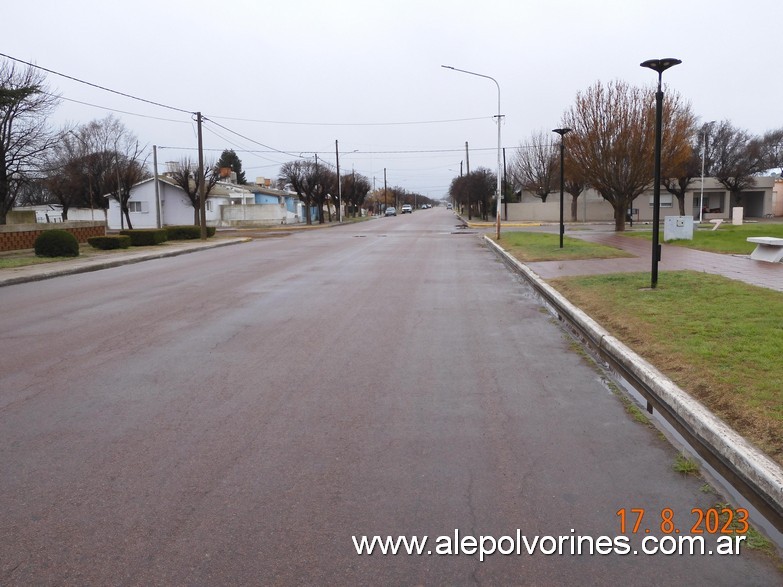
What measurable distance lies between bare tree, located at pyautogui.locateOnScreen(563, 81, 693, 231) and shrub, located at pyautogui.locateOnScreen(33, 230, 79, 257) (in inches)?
1019

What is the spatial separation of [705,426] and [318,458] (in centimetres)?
294

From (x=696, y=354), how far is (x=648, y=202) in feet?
191

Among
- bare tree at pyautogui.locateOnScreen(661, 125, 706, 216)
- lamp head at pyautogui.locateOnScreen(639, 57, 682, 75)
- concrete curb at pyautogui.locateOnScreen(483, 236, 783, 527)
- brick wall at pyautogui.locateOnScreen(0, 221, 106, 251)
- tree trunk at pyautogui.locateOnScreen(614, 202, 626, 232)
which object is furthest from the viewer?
bare tree at pyautogui.locateOnScreen(661, 125, 706, 216)

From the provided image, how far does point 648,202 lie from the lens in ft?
200

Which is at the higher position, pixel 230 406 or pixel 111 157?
pixel 111 157

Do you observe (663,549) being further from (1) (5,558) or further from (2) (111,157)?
(2) (111,157)

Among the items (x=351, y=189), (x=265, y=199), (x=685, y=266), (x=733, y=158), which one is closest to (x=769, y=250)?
(x=685, y=266)

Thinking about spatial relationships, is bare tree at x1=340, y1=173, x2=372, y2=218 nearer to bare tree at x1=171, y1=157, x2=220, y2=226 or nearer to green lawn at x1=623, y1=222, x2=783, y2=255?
bare tree at x1=171, y1=157, x2=220, y2=226

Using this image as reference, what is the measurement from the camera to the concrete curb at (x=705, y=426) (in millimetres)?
4129

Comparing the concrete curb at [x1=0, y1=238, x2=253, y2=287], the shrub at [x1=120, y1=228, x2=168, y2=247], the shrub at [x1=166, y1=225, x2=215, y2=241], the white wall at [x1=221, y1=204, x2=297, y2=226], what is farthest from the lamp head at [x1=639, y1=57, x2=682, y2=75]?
the white wall at [x1=221, y1=204, x2=297, y2=226]

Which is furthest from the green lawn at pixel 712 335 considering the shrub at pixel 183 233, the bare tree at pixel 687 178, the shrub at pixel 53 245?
the bare tree at pixel 687 178

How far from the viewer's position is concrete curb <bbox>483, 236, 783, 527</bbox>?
4129 mm

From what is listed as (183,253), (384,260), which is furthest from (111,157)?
(384,260)

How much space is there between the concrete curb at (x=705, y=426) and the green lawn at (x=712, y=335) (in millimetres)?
107
